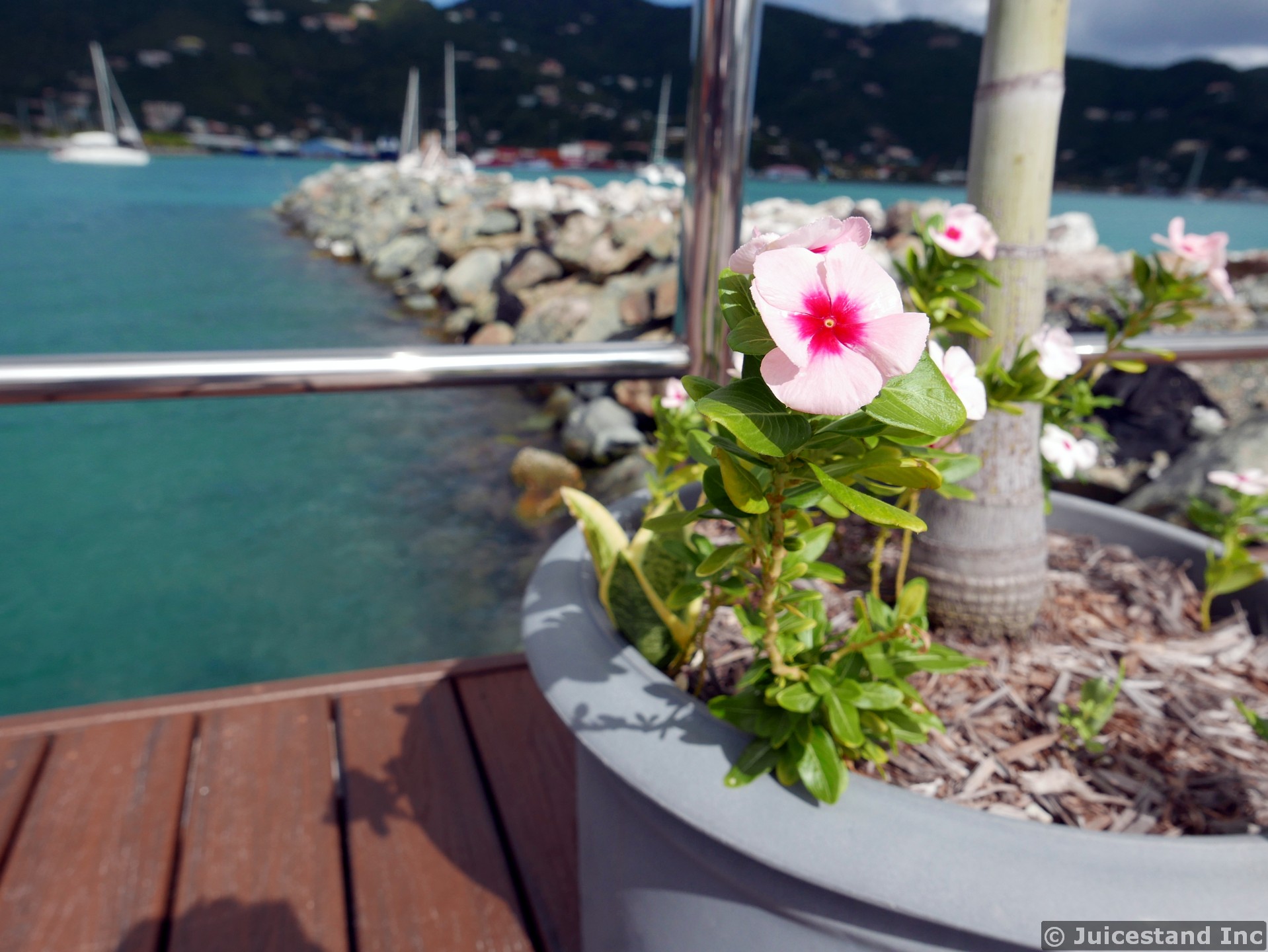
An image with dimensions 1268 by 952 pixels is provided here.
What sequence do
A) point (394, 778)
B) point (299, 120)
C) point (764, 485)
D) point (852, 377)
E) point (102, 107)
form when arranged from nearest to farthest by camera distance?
point (852, 377) → point (764, 485) → point (394, 778) → point (102, 107) → point (299, 120)

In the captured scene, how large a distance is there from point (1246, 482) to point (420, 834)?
44.5 inches

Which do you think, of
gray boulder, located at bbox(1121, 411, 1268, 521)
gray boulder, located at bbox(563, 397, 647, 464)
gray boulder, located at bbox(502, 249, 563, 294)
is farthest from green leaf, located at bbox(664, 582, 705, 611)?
gray boulder, located at bbox(502, 249, 563, 294)

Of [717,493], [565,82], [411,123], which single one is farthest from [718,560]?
[565,82]

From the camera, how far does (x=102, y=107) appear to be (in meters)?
29.4

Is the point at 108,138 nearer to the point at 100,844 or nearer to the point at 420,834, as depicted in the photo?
the point at 100,844

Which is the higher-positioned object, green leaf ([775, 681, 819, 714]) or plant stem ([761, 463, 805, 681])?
plant stem ([761, 463, 805, 681])

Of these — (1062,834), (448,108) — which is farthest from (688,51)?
(448,108)

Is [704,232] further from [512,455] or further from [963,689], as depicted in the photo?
[512,455]

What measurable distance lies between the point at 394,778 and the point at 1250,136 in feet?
101

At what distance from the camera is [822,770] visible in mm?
515

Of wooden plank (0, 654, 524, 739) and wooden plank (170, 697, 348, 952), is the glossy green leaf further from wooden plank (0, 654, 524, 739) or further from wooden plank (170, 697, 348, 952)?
wooden plank (0, 654, 524, 739)

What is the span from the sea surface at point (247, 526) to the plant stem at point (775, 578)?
0.84 m

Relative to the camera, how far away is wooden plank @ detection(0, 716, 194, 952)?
2.90 ft

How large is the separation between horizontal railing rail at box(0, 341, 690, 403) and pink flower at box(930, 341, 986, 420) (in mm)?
448
